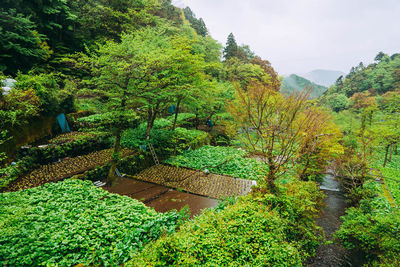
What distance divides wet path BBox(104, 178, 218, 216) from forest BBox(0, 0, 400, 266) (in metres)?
0.09

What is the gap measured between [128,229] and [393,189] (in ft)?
55.0

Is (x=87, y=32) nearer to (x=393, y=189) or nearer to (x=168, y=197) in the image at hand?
(x=168, y=197)

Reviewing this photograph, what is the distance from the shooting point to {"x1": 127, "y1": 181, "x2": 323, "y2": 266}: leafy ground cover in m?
3.67

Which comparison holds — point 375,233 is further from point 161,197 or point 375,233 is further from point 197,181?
point 161,197

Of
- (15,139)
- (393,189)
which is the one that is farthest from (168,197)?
(393,189)

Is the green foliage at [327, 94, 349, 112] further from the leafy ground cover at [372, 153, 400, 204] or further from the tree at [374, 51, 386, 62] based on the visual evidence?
the tree at [374, 51, 386, 62]

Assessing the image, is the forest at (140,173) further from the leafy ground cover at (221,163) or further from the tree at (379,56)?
the tree at (379,56)

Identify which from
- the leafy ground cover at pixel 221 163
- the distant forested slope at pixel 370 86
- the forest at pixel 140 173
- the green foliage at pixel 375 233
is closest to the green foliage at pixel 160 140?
the forest at pixel 140 173

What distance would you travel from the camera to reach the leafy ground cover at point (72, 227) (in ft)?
11.9

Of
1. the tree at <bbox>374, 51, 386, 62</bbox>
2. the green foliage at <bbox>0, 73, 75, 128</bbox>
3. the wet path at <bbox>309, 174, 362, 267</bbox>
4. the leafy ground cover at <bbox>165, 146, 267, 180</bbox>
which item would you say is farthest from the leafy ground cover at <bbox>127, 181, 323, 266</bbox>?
the tree at <bbox>374, 51, 386, 62</bbox>

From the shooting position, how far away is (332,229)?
9.82 m

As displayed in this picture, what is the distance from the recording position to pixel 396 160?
19906 millimetres

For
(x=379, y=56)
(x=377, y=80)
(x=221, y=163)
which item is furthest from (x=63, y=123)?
(x=379, y=56)

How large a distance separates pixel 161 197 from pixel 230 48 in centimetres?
3227
